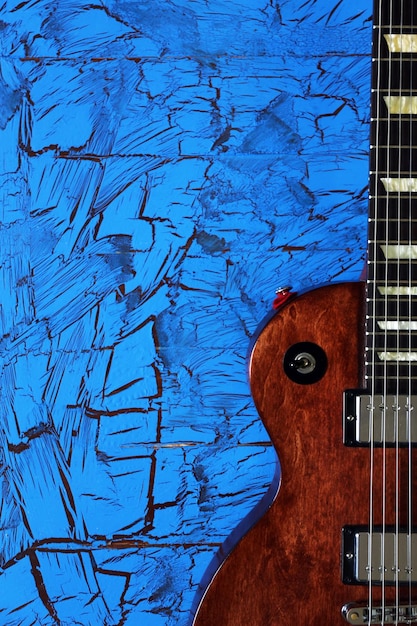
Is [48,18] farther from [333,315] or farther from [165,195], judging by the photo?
[333,315]

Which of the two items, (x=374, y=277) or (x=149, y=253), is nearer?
(x=374, y=277)

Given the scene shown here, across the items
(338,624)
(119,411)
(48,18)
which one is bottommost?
(338,624)

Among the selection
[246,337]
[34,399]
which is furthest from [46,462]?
[246,337]

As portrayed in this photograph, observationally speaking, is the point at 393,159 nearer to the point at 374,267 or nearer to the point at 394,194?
the point at 394,194

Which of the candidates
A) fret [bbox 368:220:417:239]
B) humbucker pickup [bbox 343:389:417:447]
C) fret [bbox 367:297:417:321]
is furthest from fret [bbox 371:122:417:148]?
humbucker pickup [bbox 343:389:417:447]

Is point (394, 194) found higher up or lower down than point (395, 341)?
higher up

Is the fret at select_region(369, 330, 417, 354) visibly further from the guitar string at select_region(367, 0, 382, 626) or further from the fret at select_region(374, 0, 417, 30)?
the fret at select_region(374, 0, 417, 30)

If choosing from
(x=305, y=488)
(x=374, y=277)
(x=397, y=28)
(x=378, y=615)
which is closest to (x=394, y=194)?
(x=374, y=277)

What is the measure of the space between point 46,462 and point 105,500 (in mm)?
122

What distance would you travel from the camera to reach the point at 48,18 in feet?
3.65

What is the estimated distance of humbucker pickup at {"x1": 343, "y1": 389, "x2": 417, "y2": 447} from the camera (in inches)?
35.3

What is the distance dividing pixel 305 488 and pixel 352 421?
11 cm

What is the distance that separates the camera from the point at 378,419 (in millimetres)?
901

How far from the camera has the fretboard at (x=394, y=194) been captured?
2.95ft
